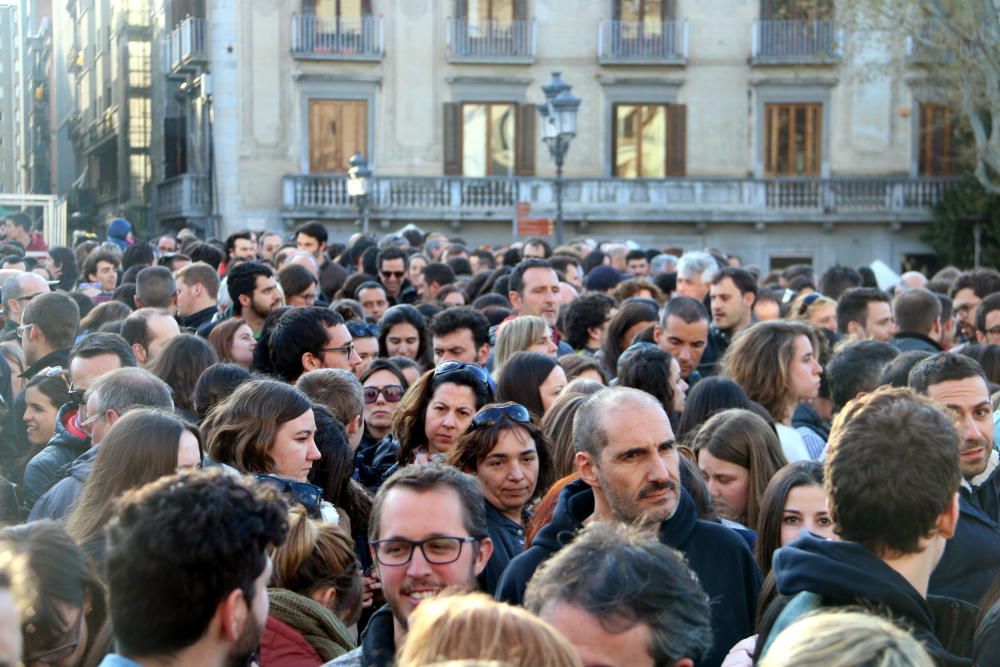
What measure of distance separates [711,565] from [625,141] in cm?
2785

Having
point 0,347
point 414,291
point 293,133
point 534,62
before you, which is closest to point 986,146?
point 534,62

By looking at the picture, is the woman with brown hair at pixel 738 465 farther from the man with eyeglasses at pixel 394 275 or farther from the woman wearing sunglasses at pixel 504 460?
the man with eyeglasses at pixel 394 275

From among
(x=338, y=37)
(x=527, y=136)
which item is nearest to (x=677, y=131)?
(x=527, y=136)

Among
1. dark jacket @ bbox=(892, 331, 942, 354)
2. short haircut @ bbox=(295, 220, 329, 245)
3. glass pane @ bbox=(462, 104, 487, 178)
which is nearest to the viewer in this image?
dark jacket @ bbox=(892, 331, 942, 354)

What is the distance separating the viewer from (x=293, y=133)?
98.9 feet

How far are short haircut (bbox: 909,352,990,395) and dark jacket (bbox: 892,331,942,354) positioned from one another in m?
3.31

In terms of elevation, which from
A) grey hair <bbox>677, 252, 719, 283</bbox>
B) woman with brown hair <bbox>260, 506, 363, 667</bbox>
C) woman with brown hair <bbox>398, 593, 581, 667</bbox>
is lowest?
woman with brown hair <bbox>260, 506, 363, 667</bbox>

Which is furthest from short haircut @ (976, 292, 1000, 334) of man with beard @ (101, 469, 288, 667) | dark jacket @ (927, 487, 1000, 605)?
man with beard @ (101, 469, 288, 667)

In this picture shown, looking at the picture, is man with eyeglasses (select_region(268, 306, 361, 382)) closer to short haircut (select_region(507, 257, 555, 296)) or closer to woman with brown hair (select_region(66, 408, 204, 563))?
woman with brown hair (select_region(66, 408, 204, 563))

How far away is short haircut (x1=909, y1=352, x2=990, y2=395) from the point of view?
5.38m

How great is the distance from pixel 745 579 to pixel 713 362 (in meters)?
4.55

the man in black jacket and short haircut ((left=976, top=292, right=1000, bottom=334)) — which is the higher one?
short haircut ((left=976, top=292, right=1000, bottom=334))

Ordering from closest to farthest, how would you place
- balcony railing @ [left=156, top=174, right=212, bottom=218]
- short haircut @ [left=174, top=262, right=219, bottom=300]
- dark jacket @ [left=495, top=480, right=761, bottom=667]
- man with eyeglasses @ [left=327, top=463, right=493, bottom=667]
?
1. man with eyeglasses @ [left=327, top=463, right=493, bottom=667]
2. dark jacket @ [left=495, top=480, right=761, bottom=667]
3. short haircut @ [left=174, top=262, right=219, bottom=300]
4. balcony railing @ [left=156, top=174, right=212, bottom=218]

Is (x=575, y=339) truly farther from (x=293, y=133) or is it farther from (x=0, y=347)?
(x=293, y=133)
